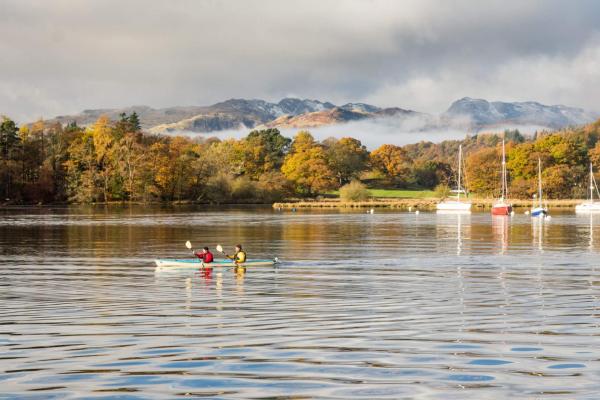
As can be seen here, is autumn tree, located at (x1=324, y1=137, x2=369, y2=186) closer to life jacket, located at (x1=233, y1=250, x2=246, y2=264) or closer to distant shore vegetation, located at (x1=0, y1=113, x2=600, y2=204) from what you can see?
distant shore vegetation, located at (x1=0, y1=113, x2=600, y2=204)

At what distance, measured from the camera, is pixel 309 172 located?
170500 millimetres

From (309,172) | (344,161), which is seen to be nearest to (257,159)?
(309,172)

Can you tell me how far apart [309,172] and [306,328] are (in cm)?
15122

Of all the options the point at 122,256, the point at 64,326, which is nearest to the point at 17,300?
the point at 64,326

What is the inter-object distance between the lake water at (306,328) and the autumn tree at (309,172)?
416ft

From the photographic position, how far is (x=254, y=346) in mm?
17344

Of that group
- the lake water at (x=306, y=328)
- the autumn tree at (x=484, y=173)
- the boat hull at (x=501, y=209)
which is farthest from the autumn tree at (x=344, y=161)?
the lake water at (x=306, y=328)

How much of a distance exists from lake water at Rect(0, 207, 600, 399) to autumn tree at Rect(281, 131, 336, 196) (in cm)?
12687

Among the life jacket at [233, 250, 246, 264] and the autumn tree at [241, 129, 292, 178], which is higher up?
the autumn tree at [241, 129, 292, 178]

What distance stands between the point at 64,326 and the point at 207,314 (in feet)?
14.2

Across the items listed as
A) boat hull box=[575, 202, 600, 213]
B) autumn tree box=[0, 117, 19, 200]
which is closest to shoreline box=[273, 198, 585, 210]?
boat hull box=[575, 202, 600, 213]

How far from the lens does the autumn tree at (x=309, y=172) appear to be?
170 meters

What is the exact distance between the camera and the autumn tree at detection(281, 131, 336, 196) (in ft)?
557

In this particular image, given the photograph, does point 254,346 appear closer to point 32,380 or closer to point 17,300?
point 32,380
